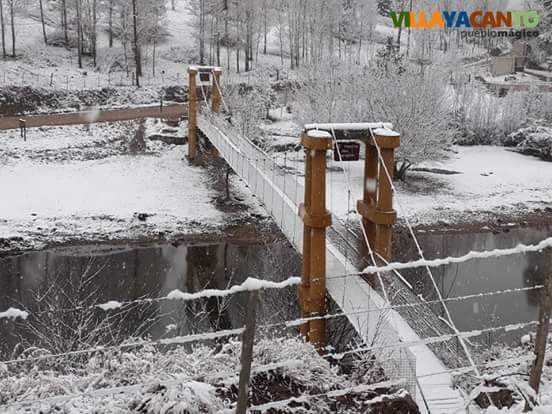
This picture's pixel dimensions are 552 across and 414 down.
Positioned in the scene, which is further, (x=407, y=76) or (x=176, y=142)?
(x=176, y=142)

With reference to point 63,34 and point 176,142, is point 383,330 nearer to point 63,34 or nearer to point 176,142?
point 176,142

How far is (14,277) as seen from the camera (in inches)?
415

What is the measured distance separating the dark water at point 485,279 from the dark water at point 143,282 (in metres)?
2.43

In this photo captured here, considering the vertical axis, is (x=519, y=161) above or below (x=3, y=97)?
below

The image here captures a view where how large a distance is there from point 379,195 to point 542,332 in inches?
162

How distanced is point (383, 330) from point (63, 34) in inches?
1077

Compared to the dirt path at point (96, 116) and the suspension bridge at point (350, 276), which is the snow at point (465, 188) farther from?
the dirt path at point (96, 116)

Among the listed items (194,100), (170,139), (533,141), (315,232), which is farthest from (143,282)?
(533,141)

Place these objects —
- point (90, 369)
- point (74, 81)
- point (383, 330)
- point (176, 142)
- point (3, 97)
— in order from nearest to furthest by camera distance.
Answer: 1. point (90, 369)
2. point (383, 330)
3. point (176, 142)
4. point (3, 97)
5. point (74, 81)

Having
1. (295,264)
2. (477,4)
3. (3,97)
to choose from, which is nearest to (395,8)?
(477,4)

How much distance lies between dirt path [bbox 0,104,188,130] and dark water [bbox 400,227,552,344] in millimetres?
11904

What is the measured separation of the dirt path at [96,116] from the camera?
789 inches

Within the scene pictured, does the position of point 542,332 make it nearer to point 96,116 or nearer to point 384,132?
point 384,132

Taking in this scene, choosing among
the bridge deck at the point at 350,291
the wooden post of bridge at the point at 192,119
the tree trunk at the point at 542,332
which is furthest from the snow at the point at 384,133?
the wooden post of bridge at the point at 192,119
